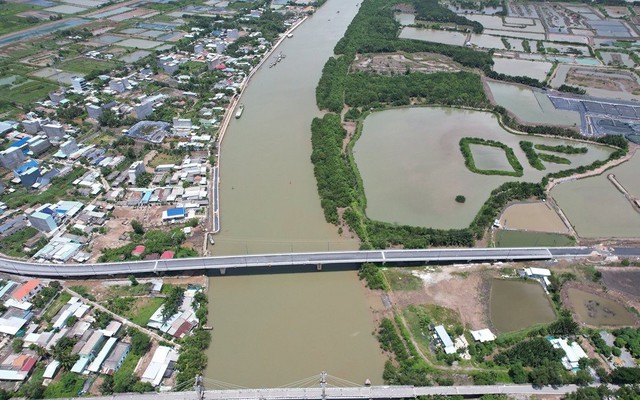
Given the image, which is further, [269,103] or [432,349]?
[269,103]

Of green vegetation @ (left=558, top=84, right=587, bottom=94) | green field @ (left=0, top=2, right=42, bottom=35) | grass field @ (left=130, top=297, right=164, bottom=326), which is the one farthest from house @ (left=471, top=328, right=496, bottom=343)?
green field @ (left=0, top=2, right=42, bottom=35)

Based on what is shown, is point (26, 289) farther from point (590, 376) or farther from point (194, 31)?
point (194, 31)

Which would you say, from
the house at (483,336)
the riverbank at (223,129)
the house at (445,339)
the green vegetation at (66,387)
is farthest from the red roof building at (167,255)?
the house at (483,336)

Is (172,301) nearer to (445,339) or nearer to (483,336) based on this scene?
(445,339)

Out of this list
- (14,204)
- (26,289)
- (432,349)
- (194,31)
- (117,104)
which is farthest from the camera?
(194,31)

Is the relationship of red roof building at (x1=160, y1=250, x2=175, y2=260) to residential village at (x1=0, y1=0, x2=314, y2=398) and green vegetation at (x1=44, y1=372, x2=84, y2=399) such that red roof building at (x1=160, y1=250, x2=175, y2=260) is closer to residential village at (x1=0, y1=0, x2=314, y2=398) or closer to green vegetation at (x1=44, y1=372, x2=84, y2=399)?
residential village at (x1=0, y1=0, x2=314, y2=398)

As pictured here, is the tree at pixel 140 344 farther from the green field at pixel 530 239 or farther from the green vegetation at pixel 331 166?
the green field at pixel 530 239

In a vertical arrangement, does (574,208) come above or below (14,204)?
above

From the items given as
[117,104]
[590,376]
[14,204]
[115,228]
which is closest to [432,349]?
[590,376]
